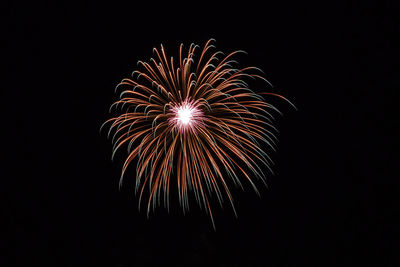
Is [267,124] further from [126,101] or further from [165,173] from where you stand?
[126,101]

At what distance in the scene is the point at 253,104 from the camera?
917 cm

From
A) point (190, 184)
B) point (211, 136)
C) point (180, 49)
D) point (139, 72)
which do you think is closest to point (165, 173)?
point (190, 184)

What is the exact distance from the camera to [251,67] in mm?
9102

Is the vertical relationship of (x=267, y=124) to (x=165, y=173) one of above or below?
above

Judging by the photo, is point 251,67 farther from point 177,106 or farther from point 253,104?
point 177,106

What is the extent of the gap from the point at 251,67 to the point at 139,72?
11.1ft

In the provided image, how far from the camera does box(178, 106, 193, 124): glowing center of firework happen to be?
880cm

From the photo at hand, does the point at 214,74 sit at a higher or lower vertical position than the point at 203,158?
higher

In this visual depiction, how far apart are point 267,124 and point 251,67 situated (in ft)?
5.95

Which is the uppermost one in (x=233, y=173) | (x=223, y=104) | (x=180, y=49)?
(x=180, y=49)

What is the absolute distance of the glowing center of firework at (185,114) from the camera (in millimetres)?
8797

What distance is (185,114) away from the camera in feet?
28.8

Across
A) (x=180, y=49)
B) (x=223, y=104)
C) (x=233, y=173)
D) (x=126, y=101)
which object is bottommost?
(x=233, y=173)

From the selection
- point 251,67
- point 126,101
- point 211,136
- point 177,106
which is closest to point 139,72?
point 126,101
